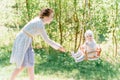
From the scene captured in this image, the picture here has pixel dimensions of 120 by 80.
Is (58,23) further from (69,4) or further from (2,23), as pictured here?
(2,23)

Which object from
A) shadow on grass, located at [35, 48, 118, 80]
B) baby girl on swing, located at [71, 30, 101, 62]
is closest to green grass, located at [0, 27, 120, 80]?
shadow on grass, located at [35, 48, 118, 80]

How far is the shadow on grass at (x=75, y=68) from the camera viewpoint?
26.7ft

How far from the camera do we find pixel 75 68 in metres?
8.82

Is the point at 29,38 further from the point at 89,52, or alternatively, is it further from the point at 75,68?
the point at 75,68

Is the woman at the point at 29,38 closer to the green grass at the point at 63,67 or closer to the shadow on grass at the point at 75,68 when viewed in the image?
the green grass at the point at 63,67

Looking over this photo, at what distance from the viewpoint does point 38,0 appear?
10008mm

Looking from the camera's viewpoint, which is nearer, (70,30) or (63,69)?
(63,69)

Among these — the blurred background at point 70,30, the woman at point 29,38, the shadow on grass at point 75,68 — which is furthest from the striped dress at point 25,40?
the blurred background at point 70,30

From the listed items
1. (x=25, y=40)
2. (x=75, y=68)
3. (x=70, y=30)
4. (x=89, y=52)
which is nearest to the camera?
(x=25, y=40)

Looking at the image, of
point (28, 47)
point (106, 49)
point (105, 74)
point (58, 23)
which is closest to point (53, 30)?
point (58, 23)

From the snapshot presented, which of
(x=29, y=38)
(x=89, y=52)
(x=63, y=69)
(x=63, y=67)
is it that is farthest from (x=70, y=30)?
(x=29, y=38)

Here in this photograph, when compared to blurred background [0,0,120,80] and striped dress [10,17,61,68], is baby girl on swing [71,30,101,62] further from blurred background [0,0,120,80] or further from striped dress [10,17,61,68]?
blurred background [0,0,120,80]

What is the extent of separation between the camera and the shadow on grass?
8.12 meters

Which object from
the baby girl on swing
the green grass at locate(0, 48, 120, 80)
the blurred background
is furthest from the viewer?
the blurred background
